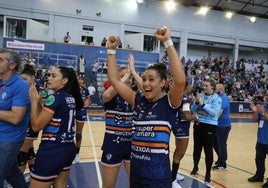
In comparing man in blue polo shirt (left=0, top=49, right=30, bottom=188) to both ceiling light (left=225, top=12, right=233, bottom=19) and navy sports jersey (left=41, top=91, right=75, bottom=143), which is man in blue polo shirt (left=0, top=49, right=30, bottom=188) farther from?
ceiling light (left=225, top=12, right=233, bottom=19)

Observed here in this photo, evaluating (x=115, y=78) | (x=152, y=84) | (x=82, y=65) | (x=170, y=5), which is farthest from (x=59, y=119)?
(x=170, y=5)

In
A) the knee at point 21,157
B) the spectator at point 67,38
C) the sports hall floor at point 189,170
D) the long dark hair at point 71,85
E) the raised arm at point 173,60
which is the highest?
the spectator at point 67,38

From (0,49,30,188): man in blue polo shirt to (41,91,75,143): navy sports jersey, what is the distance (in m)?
0.28

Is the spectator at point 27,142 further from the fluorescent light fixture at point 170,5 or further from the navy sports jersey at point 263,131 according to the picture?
the fluorescent light fixture at point 170,5

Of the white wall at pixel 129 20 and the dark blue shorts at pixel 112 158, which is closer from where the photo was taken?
the dark blue shorts at pixel 112 158

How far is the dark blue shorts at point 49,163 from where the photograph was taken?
9.70 ft

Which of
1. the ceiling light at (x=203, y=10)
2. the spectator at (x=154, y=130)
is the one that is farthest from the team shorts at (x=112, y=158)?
the ceiling light at (x=203, y=10)

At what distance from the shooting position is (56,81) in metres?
3.16

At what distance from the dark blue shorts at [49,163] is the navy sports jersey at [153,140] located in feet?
2.62

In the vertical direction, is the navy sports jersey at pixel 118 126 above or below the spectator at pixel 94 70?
below

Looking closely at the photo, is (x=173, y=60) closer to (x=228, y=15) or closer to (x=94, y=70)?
(x=94, y=70)

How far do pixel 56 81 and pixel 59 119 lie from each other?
417 mm

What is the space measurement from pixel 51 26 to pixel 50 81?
20.6 meters

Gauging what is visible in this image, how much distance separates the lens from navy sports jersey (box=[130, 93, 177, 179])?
103 inches
